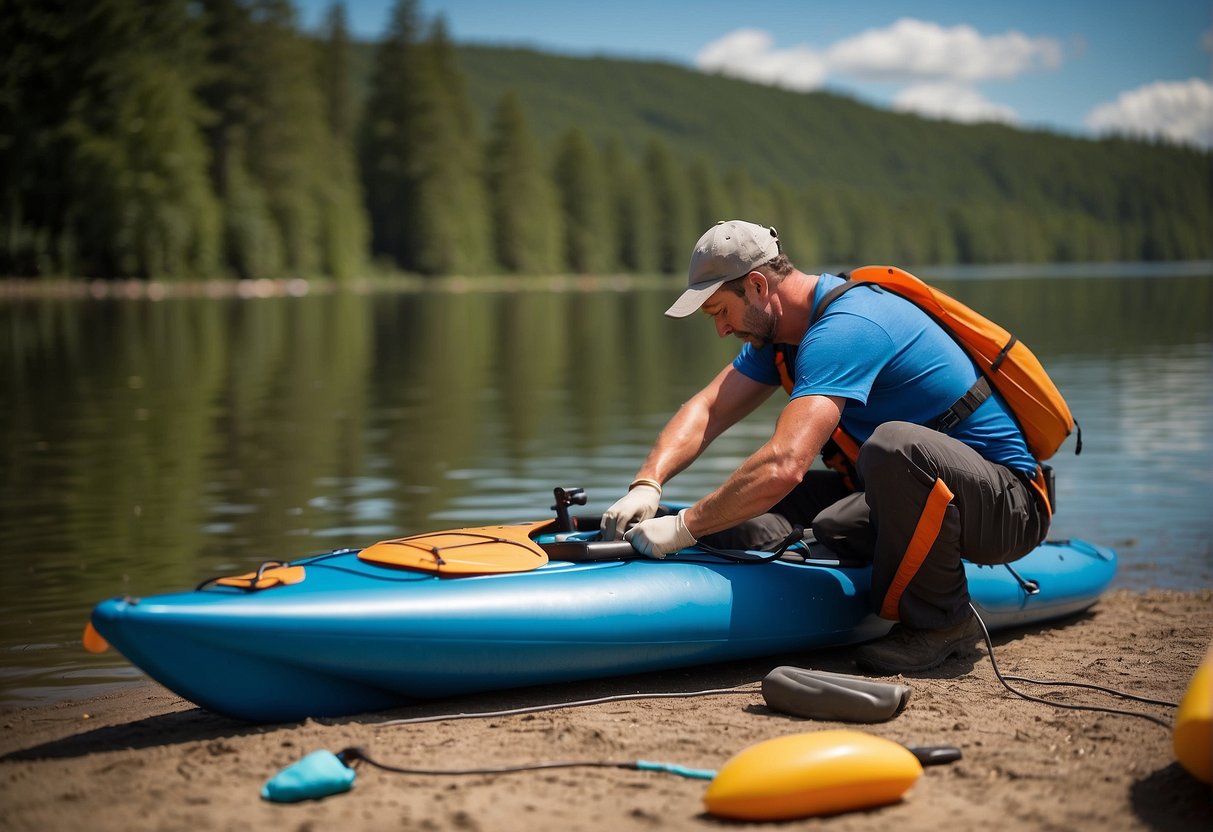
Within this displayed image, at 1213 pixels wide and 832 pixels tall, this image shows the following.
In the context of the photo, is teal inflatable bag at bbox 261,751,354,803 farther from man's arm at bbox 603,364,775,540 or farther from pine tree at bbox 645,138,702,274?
pine tree at bbox 645,138,702,274

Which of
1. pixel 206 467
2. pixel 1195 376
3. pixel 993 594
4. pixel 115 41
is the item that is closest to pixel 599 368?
pixel 1195 376

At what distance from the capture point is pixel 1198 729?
3.31 meters

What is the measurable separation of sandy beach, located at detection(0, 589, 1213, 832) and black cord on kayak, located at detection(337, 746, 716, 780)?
0.09 feet

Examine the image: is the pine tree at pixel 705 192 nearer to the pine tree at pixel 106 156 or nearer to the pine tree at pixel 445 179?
the pine tree at pixel 445 179

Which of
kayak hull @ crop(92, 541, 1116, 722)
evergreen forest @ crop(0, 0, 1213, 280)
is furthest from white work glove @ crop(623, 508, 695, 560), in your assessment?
evergreen forest @ crop(0, 0, 1213, 280)

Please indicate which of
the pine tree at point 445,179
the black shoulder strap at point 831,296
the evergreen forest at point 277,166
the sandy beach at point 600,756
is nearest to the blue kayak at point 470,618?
the sandy beach at point 600,756

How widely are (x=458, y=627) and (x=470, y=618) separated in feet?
0.18

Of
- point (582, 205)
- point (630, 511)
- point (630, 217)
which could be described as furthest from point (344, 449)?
point (630, 217)

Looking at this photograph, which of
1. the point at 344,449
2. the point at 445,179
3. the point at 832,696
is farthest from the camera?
the point at 445,179

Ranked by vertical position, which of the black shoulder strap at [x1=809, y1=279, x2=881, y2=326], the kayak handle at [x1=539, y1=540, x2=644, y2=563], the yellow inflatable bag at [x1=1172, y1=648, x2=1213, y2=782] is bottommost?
the yellow inflatable bag at [x1=1172, y1=648, x2=1213, y2=782]

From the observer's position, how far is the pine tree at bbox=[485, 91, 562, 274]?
85.1 metres

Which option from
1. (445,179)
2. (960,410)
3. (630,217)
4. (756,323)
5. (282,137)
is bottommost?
(960,410)

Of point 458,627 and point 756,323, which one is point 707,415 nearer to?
point 756,323

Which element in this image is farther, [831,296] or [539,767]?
[831,296]
